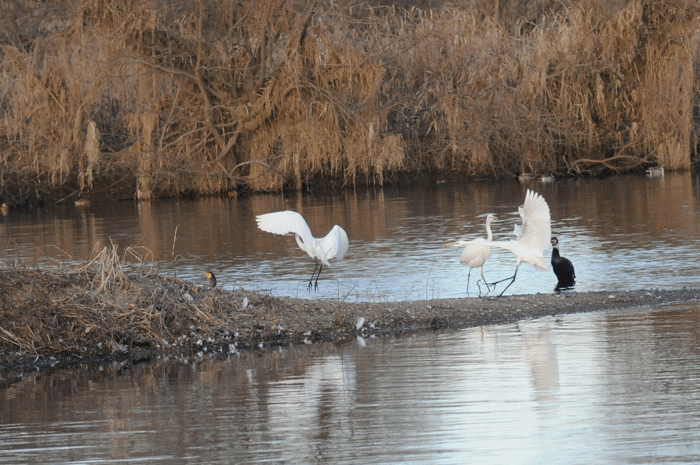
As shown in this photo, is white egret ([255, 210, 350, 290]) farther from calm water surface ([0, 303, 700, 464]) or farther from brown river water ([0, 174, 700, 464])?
calm water surface ([0, 303, 700, 464])

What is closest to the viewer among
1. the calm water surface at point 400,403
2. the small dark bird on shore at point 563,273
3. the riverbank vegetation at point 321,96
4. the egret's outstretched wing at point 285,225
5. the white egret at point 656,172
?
the calm water surface at point 400,403

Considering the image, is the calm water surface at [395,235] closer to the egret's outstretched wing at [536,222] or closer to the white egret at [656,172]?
the white egret at [656,172]

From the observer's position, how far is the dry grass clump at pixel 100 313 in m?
9.95

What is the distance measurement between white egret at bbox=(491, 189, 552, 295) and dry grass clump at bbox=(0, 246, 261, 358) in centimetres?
385

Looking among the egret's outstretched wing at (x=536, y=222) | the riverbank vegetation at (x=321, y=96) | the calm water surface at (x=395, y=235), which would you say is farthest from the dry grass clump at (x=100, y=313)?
the riverbank vegetation at (x=321, y=96)

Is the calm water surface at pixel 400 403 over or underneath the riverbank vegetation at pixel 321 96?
underneath

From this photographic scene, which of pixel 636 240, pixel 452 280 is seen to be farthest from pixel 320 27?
pixel 452 280

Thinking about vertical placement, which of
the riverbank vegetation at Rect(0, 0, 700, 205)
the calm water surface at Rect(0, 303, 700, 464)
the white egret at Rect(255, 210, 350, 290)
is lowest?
the calm water surface at Rect(0, 303, 700, 464)

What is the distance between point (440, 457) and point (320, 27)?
86.0 feet

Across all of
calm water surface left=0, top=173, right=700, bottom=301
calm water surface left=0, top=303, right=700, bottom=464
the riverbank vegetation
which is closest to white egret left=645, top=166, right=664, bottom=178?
calm water surface left=0, top=173, right=700, bottom=301

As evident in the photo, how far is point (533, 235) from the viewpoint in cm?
1292

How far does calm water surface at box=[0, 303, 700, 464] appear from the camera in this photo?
245 inches

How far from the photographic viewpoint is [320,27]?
31.1 m

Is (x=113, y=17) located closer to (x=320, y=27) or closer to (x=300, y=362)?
(x=320, y=27)
